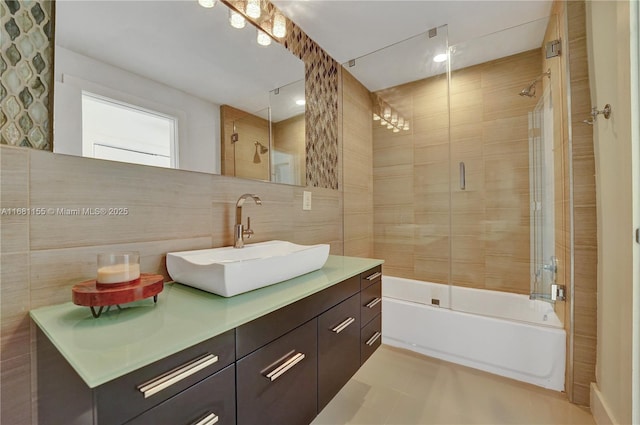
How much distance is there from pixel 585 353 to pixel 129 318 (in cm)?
223

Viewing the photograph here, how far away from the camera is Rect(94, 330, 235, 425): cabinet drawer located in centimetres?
50

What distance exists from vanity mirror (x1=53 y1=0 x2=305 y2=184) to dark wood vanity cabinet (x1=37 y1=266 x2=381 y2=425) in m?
0.67

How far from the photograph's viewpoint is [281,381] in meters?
0.87

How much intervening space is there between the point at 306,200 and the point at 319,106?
0.75 meters

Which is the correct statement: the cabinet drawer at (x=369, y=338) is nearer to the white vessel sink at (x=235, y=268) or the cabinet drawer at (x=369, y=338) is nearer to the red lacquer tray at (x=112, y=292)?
the white vessel sink at (x=235, y=268)

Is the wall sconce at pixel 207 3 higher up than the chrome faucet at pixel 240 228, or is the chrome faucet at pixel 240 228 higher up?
the wall sconce at pixel 207 3

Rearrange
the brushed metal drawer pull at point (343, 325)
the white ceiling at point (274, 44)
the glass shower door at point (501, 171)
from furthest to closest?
the glass shower door at point (501, 171)
the brushed metal drawer pull at point (343, 325)
the white ceiling at point (274, 44)

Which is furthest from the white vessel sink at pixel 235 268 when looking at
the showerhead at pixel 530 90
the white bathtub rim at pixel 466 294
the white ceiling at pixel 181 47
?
the showerhead at pixel 530 90

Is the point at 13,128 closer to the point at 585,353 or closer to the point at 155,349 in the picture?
the point at 155,349

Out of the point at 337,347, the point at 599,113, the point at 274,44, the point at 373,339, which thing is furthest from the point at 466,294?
the point at 274,44

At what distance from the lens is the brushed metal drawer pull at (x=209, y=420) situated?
63 cm

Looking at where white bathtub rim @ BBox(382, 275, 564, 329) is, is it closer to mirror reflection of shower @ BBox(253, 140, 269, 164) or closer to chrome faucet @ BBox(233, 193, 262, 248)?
chrome faucet @ BBox(233, 193, 262, 248)

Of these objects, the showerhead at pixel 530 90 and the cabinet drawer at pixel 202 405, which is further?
the showerhead at pixel 530 90

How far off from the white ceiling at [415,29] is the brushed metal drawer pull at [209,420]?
203 cm
